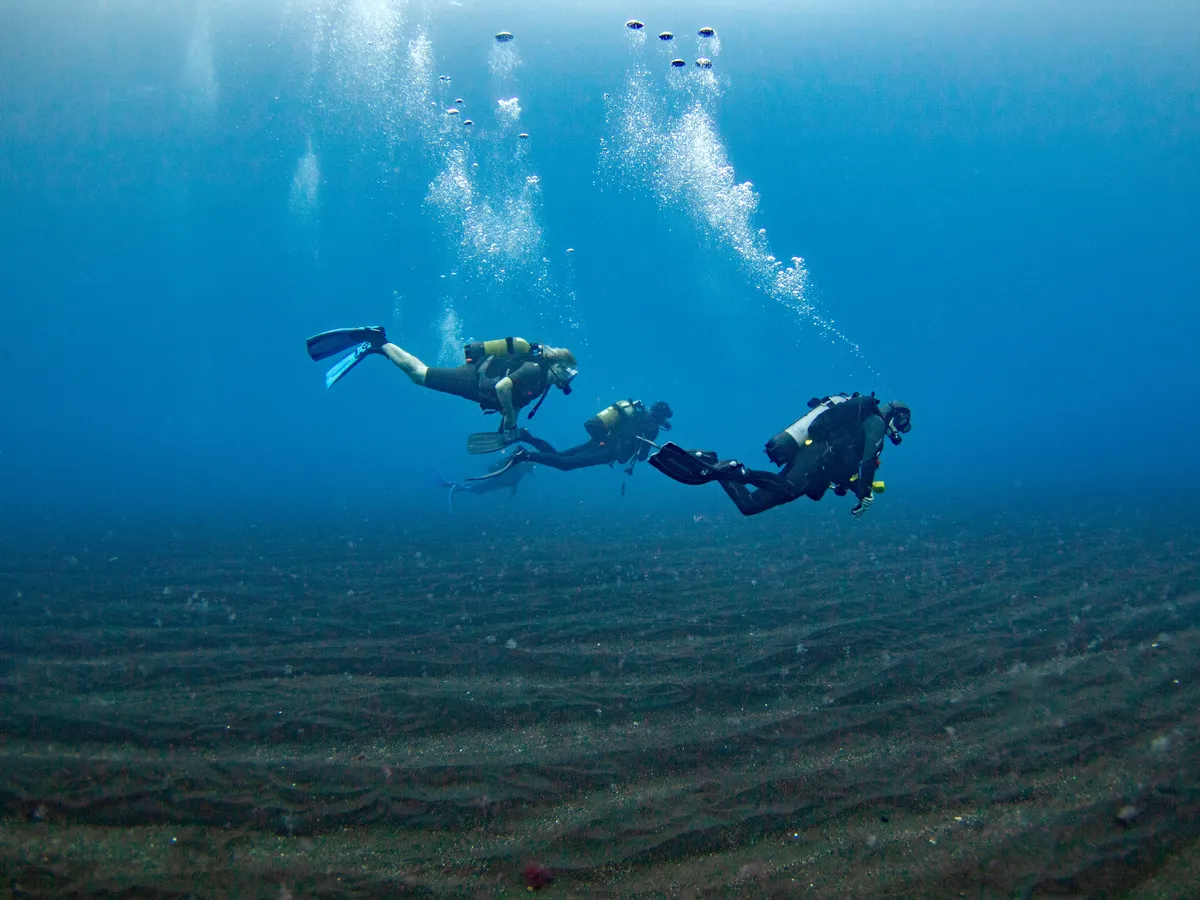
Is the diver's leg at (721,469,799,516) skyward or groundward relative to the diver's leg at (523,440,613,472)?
groundward

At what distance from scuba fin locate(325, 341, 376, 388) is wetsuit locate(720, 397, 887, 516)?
7.46 meters

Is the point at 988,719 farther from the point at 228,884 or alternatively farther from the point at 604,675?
the point at 228,884

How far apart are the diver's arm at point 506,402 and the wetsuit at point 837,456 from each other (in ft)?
13.7

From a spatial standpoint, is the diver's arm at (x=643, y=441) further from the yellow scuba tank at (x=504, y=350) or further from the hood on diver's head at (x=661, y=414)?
the yellow scuba tank at (x=504, y=350)

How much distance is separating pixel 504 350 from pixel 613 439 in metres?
2.96

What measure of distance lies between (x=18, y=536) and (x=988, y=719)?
24556mm

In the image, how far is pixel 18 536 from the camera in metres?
17.7

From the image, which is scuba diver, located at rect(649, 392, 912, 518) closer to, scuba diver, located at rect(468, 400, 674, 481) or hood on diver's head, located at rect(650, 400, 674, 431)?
scuba diver, located at rect(468, 400, 674, 481)

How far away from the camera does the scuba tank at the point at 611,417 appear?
11195 millimetres

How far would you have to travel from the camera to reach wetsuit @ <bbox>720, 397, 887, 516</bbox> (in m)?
7.34

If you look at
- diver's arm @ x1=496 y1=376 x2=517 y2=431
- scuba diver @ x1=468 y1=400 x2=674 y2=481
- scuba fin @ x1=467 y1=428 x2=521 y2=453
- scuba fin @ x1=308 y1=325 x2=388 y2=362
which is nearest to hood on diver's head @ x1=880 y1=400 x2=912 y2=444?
scuba diver @ x1=468 y1=400 x2=674 y2=481

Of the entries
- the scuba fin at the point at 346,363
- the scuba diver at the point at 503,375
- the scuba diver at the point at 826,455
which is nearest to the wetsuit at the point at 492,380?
the scuba diver at the point at 503,375

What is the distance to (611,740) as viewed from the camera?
17.6 feet

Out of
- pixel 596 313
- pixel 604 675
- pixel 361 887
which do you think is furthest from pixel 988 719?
pixel 596 313
